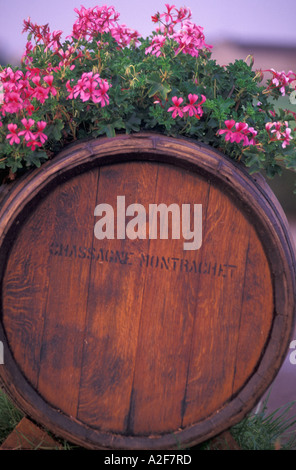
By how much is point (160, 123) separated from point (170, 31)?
59 centimetres

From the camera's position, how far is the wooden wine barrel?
1817 millimetres

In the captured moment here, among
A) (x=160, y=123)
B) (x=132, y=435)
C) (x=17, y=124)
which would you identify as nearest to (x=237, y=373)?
(x=132, y=435)

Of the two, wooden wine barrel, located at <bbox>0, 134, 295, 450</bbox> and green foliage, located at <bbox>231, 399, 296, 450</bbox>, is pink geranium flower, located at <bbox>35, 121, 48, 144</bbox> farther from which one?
green foliage, located at <bbox>231, 399, 296, 450</bbox>

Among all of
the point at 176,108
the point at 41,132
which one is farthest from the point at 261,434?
the point at 41,132

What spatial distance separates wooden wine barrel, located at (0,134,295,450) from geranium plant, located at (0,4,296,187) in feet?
0.30

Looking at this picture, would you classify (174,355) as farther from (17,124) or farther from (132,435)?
(17,124)

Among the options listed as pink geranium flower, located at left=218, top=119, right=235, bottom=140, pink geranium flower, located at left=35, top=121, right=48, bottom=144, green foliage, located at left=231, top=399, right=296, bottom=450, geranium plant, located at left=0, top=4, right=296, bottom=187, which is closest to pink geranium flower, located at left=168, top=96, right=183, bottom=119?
geranium plant, located at left=0, top=4, right=296, bottom=187

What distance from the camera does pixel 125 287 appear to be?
6.10 ft

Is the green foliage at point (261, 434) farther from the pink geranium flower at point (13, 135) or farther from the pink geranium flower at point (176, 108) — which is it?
the pink geranium flower at point (13, 135)

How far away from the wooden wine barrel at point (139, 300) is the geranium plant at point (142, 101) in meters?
0.09

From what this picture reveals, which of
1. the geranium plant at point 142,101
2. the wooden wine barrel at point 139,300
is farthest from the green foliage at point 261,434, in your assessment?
the geranium plant at point 142,101

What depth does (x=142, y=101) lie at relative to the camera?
193 cm

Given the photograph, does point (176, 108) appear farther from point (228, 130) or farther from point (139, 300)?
point (139, 300)

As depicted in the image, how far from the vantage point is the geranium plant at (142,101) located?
6.04 ft
